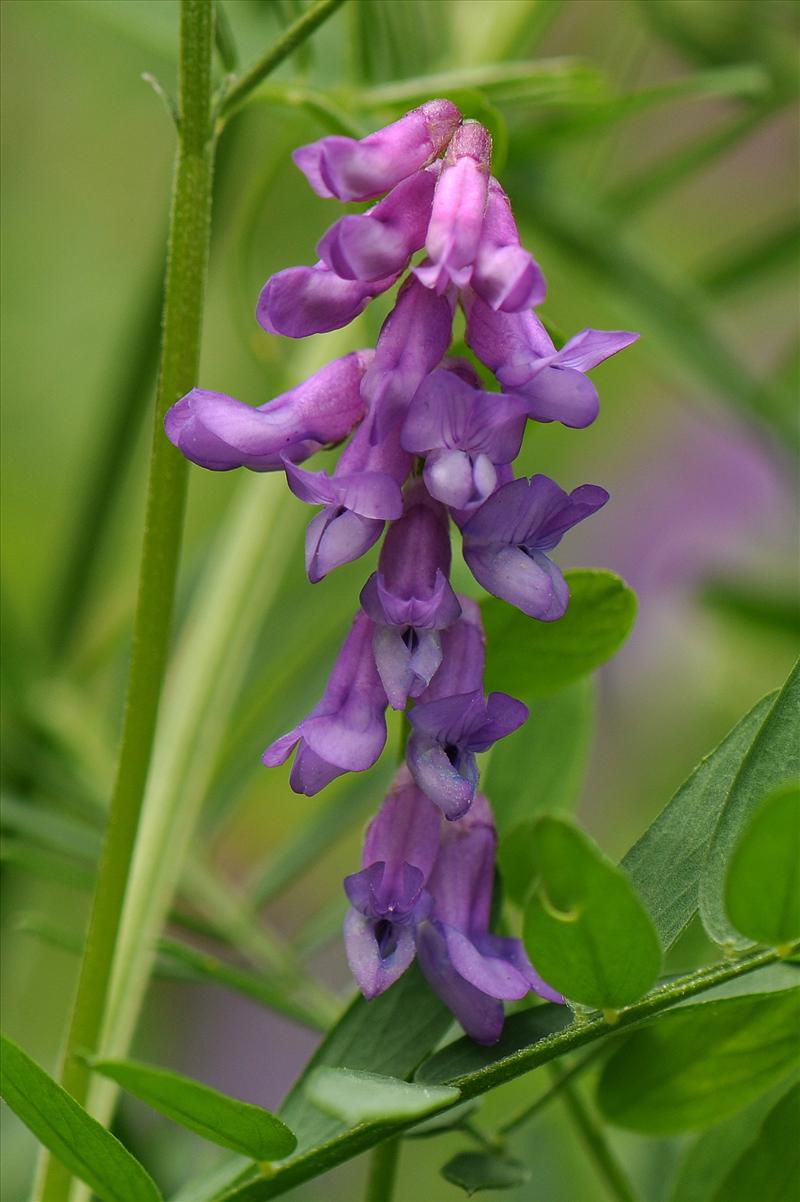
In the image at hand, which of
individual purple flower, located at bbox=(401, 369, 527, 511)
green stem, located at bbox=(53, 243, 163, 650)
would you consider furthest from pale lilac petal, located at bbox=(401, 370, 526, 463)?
green stem, located at bbox=(53, 243, 163, 650)

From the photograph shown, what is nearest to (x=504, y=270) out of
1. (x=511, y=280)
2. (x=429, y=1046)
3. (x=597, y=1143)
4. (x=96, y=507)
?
(x=511, y=280)

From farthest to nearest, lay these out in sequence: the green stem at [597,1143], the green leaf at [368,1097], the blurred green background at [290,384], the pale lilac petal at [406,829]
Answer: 1. the blurred green background at [290,384]
2. the green stem at [597,1143]
3. the pale lilac petal at [406,829]
4. the green leaf at [368,1097]

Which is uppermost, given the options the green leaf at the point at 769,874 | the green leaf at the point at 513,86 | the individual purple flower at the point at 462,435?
the green leaf at the point at 513,86

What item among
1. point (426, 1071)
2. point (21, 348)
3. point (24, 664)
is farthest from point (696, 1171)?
point (21, 348)

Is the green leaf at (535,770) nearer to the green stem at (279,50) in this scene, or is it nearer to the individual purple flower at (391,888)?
the individual purple flower at (391,888)

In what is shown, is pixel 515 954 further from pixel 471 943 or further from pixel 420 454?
pixel 420 454

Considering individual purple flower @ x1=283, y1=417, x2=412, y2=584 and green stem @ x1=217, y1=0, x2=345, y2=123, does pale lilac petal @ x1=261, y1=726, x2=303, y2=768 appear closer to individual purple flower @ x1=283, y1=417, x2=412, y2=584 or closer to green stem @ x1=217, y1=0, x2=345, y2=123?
individual purple flower @ x1=283, y1=417, x2=412, y2=584

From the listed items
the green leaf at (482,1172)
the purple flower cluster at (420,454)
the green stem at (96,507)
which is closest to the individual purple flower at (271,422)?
the purple flower cluster at (420,454)
